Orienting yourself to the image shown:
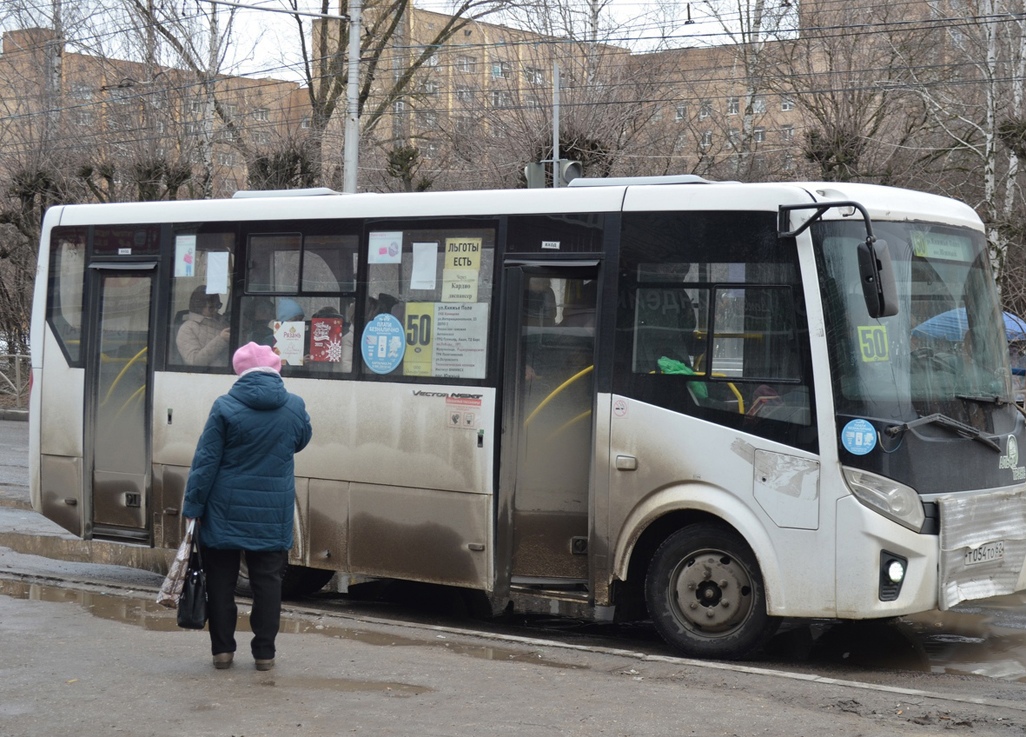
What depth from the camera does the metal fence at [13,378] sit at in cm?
3114

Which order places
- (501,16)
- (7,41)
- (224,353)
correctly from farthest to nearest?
(7,41) < (501,16) < (224,353)

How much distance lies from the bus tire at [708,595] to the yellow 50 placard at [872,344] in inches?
50.2

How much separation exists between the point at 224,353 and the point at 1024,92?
779 inches

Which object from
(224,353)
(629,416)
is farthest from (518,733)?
(224,353)

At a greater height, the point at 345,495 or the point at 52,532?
the point at 345,495

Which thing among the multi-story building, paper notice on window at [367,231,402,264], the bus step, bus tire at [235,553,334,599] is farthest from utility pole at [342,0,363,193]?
the bus step

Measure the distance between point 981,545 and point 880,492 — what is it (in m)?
0.83

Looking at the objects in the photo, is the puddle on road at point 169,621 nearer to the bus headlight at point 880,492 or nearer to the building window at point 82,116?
the bus headlight at point 880,492

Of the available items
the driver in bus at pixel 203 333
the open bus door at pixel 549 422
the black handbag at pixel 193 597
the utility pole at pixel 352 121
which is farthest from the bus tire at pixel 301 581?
the utility pole at pixel 352 121

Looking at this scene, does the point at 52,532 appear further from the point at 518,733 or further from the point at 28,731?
the point at 518,733

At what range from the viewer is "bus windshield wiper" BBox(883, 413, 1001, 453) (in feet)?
24.2

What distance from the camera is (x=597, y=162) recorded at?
26547mm

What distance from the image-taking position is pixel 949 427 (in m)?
7.64

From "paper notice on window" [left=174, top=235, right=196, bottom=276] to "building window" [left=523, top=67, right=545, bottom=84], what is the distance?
2097 cm
